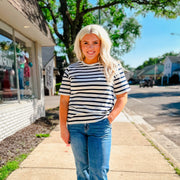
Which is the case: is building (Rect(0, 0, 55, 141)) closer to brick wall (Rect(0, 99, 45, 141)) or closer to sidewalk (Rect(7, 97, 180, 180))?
brick wall (Rect(0, 99, 45, 141))

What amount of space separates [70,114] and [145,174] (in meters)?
1.73

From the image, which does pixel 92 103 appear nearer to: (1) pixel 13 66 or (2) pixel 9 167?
(2) pixel 9 167

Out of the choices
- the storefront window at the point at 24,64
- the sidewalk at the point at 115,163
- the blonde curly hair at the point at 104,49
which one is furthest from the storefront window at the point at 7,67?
the blonde curly hair at the point at 104,49

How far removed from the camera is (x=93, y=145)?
4.46 ft

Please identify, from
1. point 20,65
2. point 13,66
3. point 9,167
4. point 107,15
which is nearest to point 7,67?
point 13,66

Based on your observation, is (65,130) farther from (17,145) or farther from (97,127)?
(17,145)

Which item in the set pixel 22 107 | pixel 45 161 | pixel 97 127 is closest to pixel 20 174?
pixel 45 161

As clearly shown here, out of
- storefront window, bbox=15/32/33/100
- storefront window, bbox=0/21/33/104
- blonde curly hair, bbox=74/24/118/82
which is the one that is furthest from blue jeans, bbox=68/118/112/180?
storefront window, bbox=15/32/33/100

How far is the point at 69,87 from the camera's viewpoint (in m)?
1.50

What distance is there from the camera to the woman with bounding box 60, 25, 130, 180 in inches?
54.3

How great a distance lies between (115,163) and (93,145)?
1.58 m

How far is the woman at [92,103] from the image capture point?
138 cm

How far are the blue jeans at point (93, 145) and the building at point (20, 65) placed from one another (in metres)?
2.83

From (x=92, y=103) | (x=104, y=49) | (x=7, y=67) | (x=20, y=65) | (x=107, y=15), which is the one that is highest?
(x=107, y=15)
